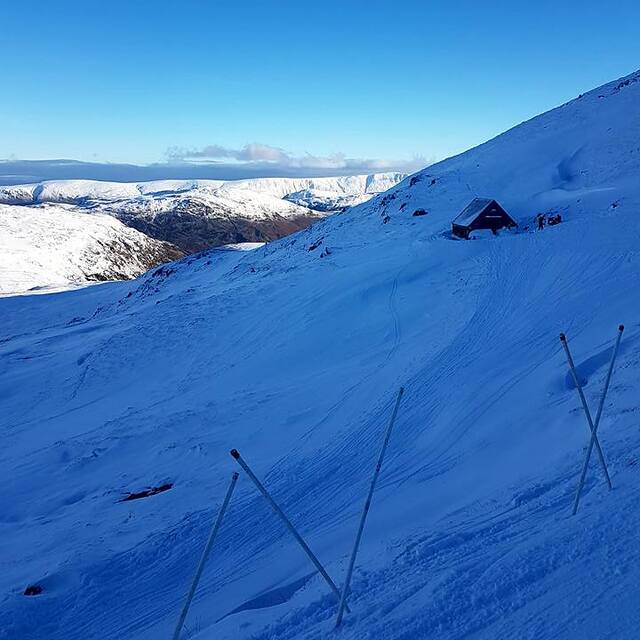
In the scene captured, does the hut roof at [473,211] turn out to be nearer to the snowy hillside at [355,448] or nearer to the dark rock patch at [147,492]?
the snowy hillside at [355,448]

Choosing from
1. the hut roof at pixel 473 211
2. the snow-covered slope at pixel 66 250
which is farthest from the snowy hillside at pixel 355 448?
the snow-covered slope at pixel 66 250

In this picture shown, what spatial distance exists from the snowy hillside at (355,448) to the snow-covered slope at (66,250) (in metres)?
52.0

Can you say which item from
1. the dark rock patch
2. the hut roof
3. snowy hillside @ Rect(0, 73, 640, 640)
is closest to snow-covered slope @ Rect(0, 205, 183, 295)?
snowy hillside @ Rect(0, 73, 640, 640)

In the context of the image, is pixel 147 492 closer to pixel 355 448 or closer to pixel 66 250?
pixel 355 448

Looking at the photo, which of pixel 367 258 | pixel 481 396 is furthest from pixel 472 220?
pixel 481 396

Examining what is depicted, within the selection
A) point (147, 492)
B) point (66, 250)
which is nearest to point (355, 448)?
point (147, 492)

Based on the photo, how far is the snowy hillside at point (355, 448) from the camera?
21.2 ft

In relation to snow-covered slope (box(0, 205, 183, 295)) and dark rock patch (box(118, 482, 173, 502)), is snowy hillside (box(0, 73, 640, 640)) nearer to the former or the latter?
dark rock patch (box(118, 482, 173, 502))

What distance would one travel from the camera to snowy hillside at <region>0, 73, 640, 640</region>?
254 inches

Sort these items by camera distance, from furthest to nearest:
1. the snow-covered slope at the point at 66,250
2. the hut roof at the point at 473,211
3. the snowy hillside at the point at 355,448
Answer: the snow-covered slope at the point at 66,250 < the hut roof at the point at 473,211 < the snowy hillside at the point at 355,448

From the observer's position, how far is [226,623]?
7.53 metres

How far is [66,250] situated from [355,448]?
99.4 metres

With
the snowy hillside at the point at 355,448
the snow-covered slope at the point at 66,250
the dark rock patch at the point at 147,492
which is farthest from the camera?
the snow-covered slope at the point at 66,250

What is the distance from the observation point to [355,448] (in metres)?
13.5
